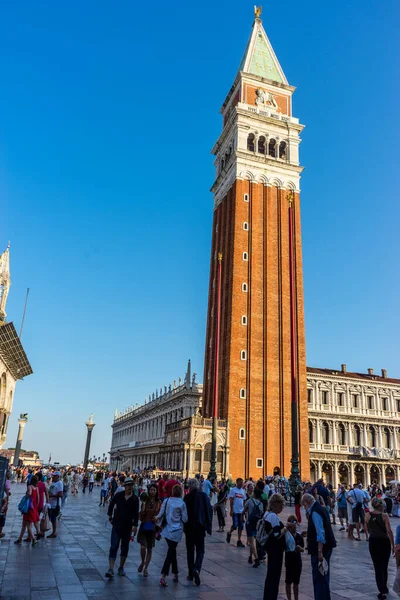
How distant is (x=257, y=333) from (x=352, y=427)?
22.5 metres

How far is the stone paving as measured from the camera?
8117 millimetres

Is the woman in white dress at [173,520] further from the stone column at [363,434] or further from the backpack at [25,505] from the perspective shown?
the stone column at [363,434]

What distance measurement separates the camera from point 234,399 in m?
42.8

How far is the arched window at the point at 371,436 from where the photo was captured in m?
59.4

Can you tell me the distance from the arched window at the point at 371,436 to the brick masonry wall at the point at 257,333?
1852cm

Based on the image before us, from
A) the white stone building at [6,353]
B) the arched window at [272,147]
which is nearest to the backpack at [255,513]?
the white stone building at [6,353]

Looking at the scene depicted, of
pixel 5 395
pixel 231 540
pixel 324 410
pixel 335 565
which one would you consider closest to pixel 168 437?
pixel 5 395

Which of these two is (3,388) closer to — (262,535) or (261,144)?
(261,144)

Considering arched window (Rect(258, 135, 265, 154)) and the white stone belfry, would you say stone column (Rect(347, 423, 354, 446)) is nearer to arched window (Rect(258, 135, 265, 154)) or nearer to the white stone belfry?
arched window (Rect(258, 135, 265, 154))

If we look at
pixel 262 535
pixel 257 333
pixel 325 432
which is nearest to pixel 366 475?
pixel 325 432

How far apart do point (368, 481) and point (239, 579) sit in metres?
53.3

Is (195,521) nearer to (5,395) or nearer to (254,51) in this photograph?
(5,395)

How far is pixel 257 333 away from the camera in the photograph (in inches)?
1807

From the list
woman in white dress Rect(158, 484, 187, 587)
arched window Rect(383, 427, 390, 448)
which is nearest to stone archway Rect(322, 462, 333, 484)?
arched window Rect(383, 427, 390, 448)
